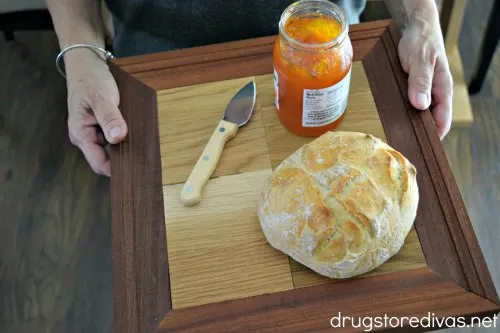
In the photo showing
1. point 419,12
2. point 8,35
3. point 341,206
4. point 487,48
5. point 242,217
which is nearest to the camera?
point 341,206

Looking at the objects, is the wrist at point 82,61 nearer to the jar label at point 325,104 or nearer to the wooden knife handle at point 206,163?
the wooden knife handle at point 206,163

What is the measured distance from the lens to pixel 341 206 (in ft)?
2.25

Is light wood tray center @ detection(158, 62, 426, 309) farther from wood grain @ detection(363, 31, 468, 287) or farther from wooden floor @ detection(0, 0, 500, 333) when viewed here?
wooden floor @ detection(0, 0, 500, 333)

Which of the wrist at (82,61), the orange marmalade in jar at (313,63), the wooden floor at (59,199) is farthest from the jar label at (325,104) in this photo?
the wooden floor at (59,199)

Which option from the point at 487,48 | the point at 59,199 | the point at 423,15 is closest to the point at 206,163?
the point at 423,15

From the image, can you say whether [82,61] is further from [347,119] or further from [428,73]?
[428,73]

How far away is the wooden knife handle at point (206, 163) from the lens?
81 cm

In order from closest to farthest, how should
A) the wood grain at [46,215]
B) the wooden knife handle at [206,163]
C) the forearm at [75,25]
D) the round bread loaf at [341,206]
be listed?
the round bread loaf at [341,206], the wooden knife handle at [206,163], the forearm at [75,25], the wood grain at [46,215]

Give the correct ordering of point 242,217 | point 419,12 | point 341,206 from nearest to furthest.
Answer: point 341,206, point 242,217, point 419,12

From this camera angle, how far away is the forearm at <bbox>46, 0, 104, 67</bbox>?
104cm

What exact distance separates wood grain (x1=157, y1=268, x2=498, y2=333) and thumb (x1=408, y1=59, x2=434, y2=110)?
0.29 meters

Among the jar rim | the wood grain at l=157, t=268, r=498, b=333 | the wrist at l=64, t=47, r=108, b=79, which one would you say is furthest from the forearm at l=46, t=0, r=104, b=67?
the wood grain at l=157, t=268, r=498, b=333

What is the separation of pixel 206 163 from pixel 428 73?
0.40m

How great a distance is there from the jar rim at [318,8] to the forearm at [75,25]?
0.44 metres
